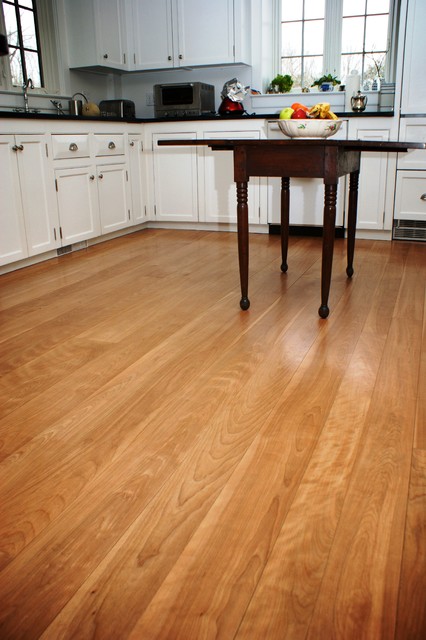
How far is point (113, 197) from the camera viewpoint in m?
4.24

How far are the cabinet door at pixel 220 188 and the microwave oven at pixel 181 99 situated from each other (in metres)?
0.31

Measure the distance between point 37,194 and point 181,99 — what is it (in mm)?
1682

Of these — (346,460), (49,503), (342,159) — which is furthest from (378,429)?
(342,159)

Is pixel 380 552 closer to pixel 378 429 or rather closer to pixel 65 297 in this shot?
pixel 378 429

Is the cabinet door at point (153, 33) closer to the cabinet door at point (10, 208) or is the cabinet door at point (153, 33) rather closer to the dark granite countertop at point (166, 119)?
the dark granite countertop at point (166, 119)

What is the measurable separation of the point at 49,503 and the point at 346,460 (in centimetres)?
69

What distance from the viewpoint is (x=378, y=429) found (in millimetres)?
1519

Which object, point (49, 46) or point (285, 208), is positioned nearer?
point (285, 208)

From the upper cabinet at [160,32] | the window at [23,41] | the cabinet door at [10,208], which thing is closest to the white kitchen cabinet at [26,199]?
the cabinet door at [10,208]

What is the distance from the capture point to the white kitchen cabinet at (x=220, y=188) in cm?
438

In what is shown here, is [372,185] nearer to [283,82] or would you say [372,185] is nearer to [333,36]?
[283,82]

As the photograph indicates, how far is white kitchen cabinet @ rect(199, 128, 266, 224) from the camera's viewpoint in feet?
14.4

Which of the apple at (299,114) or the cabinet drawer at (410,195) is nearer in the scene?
the apple at (299,114)

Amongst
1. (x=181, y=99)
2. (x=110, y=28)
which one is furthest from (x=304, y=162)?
(x=110, y=28)
